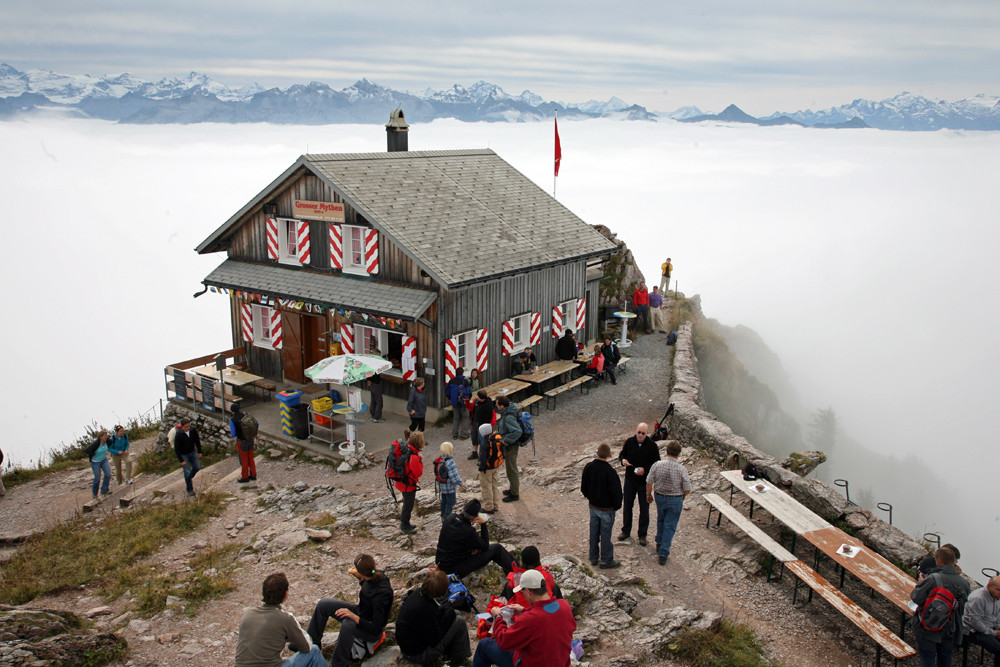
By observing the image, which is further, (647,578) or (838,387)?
(838,387)

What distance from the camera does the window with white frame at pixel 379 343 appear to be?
62.2 ft

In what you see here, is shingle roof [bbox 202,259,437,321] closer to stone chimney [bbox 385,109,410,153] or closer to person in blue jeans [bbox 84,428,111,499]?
person in blue jeans [bbox 84,428,111,499]

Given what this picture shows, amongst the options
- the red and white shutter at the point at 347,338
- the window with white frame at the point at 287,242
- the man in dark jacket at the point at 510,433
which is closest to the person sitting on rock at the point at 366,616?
the man in dark jacket at the point at 510,433

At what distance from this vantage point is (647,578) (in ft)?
34.0

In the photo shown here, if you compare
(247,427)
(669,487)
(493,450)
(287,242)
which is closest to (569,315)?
(287,242)

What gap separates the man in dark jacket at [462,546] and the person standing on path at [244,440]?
317 inches

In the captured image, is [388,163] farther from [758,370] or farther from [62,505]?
[758,370]

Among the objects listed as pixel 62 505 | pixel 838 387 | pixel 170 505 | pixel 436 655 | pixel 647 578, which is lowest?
pixel 838 387

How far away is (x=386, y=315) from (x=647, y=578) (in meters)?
9.29

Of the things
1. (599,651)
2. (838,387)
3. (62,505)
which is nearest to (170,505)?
(62,505)

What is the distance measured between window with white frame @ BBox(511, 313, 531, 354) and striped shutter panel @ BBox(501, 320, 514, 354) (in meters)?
0.36

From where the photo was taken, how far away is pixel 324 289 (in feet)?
62.7

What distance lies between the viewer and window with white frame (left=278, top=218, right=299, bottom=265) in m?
20.3

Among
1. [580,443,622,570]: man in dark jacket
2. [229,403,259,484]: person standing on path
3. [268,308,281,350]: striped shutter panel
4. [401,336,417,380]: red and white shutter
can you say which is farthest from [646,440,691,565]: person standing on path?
[268,308,281,350]: striped shutter panel
